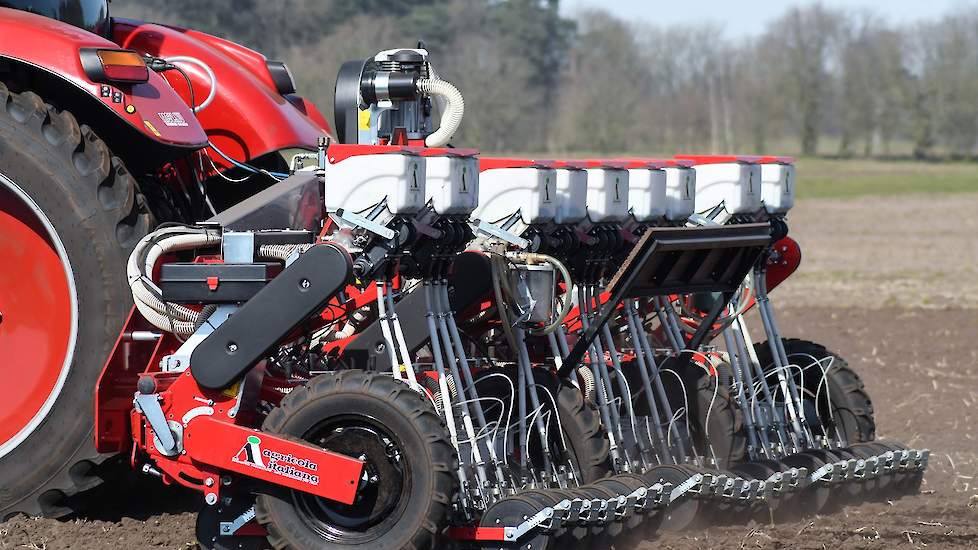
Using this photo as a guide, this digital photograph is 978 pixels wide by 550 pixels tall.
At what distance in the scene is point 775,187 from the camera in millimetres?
6266

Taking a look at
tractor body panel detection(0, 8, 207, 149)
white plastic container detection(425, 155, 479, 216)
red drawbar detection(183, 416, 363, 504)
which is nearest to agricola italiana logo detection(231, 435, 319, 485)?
red drawbar detection(183, 416, 363, 504)

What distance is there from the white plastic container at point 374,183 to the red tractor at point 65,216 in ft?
2.27

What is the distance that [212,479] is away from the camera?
14.7ft

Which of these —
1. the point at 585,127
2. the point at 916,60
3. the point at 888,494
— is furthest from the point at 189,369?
the point at 916,60

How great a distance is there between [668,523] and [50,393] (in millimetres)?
2246

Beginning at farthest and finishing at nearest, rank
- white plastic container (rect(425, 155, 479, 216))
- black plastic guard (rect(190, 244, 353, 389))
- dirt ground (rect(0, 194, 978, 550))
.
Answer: dirt ground (rect(0, 194, 978, 550))
white plastic container (rect(425, 155, 479, 216))
black plastic guard (rect(190, 244, 353, 389))

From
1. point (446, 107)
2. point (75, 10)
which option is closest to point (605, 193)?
point (446, 107)

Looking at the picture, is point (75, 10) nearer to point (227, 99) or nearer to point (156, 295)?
point (227, 99)

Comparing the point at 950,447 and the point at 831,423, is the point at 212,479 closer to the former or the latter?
the point at 831,423

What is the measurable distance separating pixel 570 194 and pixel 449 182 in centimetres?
85

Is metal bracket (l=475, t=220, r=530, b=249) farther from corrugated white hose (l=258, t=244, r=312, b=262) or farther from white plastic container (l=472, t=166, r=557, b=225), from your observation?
corrugated white hose (l=258, t=244, r=312, b=262)

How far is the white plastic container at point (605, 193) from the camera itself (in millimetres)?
5574

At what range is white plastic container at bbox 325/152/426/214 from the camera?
15.1 ft

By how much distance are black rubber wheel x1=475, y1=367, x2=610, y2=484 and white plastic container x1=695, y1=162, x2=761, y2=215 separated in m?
1.31
